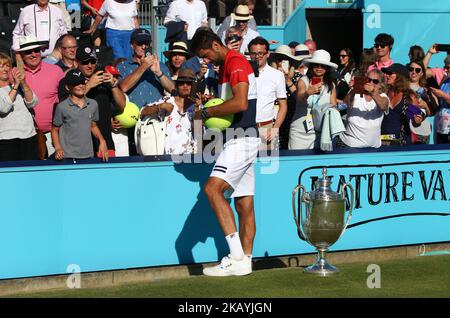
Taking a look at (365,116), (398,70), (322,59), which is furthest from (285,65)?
(365,116)

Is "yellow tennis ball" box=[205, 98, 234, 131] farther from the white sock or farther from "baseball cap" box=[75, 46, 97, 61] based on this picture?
"baseball cap" box=[75, 46, 97, 61]

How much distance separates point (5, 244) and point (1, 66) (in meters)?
1.84

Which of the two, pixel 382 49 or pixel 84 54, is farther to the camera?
pixel 382 49

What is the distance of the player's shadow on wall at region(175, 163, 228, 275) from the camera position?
9.91m

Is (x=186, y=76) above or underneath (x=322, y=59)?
underneath

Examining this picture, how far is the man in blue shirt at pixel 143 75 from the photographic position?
10992mm

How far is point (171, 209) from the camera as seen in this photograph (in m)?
9.85

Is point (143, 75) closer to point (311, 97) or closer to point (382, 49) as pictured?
point (311, 97)

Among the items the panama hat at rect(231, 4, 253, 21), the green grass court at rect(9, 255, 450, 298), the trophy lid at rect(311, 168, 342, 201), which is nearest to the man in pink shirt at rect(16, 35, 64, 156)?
the green grass court at rect(9, 255, 450, 298)

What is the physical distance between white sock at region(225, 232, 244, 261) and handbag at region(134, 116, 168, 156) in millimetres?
1431

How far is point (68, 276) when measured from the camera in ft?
30.7

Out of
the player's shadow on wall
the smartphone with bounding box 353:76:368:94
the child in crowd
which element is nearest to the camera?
the child in crowd

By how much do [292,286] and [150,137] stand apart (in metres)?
2.31
